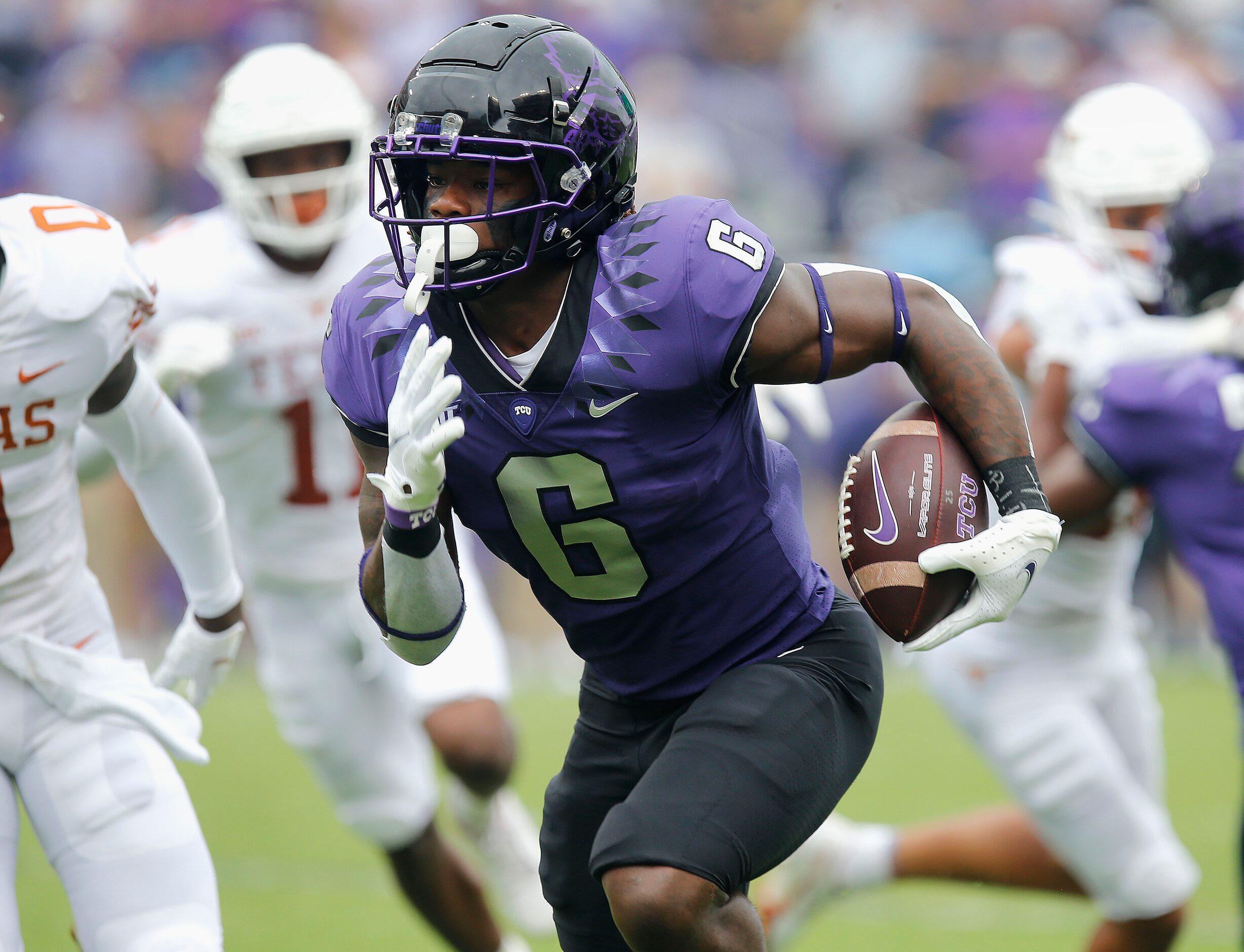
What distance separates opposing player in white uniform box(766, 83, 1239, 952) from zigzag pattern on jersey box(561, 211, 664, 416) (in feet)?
5.13

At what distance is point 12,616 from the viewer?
2838mm

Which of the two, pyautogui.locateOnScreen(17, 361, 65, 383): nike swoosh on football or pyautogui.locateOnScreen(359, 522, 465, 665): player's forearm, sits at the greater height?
pyautogui.locateOnScreen(17, 361, 65, 383): nike swoosh on football

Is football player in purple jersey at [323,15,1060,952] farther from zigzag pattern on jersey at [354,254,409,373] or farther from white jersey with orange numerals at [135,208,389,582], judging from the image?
white jersey with orange numerals at [135,208,389,582]

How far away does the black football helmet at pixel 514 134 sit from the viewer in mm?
2555

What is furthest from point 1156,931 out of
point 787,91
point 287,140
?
point 787,91

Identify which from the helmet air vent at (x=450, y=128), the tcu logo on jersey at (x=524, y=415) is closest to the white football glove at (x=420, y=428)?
the tcu logo on jersey at (x=524, y=415)

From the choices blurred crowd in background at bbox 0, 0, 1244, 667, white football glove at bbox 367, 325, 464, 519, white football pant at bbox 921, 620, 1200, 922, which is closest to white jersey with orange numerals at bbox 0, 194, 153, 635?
white football glove at bbox 367, 325, 464, 519

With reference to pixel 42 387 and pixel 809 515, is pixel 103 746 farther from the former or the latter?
pixel 809 515

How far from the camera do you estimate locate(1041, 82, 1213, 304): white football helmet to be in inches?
184

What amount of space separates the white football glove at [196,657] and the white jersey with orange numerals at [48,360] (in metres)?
0.35

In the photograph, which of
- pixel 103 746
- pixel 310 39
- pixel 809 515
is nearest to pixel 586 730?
pixel 103 746

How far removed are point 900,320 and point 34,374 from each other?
1.41m

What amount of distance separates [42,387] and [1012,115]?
8.06 metres

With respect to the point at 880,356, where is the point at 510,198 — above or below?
above
